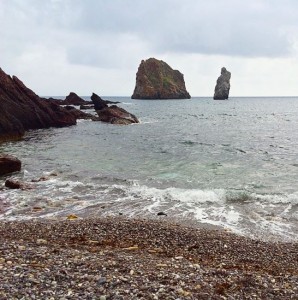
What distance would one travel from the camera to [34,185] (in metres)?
21.3

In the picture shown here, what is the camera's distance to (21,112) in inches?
1998

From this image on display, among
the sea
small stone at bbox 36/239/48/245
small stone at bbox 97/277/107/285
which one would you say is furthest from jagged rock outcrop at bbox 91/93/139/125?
small stone at bbox 97/277/107/285

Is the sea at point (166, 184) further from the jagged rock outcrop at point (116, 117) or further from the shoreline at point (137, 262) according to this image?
the jagged rock outcrop at point (116, 117)

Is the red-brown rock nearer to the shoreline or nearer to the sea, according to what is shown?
the sea

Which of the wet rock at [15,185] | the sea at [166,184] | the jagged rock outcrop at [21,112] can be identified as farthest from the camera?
the jagged rock outcrop at [21,112]

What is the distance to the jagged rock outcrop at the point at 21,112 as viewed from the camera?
42416 millimetres

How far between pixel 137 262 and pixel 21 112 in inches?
1808

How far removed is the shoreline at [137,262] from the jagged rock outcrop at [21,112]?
101ft

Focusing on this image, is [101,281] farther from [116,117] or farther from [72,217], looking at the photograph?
[116,117]

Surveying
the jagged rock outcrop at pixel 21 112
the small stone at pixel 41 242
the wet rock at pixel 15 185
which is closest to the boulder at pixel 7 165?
the wet rock at pixel 15 185

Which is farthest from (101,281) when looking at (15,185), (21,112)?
(21,112)

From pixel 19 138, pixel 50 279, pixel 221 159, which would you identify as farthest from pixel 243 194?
pixel 19 138

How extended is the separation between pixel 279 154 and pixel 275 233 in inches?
840

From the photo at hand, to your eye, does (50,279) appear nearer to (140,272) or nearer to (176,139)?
(140,272)
